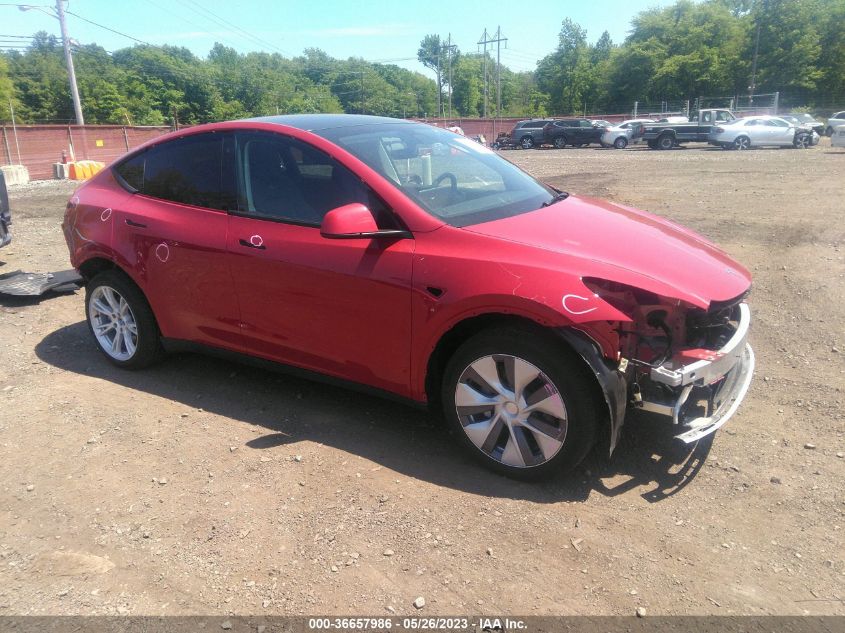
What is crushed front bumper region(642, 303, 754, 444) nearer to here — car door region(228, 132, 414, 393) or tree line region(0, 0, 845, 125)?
car door region(228, 132, 414, 393)

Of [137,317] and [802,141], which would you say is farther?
[802,141]

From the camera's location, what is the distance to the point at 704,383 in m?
2.87

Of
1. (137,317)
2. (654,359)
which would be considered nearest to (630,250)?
(654,359)

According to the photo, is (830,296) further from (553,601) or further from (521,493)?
(553,601)

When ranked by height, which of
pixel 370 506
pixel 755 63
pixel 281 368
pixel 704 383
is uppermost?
pixel 755 63

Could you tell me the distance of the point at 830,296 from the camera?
5.57 m

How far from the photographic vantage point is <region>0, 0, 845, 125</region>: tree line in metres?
Result: 59.6

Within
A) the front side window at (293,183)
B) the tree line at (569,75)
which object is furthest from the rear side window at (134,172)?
the tree line at (569,75)

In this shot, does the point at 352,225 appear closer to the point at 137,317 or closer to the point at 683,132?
the point at 137,317

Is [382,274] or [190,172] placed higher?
[190,172]

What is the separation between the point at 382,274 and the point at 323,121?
4.49ft

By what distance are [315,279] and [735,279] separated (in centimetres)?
223

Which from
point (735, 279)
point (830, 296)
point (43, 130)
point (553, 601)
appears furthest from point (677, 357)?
point (43, 130)

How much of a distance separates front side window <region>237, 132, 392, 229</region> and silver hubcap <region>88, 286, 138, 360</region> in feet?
4.65
